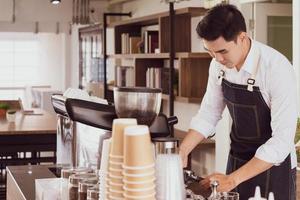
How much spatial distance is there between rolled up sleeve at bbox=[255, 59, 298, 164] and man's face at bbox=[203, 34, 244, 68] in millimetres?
172

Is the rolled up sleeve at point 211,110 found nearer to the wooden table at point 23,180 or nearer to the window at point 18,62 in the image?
the wooden table at point 23,180

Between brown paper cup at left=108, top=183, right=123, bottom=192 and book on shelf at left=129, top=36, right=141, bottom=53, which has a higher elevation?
book on shelf at left=129, top=36, right=141, bottom=53

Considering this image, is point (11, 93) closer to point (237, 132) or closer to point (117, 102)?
point (237, 132)

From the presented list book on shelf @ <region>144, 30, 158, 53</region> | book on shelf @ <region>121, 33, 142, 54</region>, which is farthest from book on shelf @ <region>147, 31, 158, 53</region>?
book on shelf @ <region>121, 33, 142, 54</region>

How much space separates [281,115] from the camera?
2.23 meters

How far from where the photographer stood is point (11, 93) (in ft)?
36.4

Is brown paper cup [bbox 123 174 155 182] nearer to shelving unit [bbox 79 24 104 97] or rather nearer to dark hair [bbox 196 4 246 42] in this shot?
dark hair [bbox 196 4 246 42]

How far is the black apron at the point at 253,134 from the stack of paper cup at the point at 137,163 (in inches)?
46.6

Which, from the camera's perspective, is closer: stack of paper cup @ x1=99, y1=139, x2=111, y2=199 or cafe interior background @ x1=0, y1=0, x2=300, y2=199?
stack of paper cup @ x1=99, y1=139, x2=111, y2=199

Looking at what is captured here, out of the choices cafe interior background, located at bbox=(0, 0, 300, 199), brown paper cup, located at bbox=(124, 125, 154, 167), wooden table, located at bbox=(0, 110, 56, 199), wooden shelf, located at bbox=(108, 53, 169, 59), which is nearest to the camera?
brown paper cup, located at bbox=(124, 125, 154, 167)

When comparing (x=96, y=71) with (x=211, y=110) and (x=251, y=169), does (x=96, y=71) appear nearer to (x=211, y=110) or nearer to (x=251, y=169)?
(x=211, y=110)

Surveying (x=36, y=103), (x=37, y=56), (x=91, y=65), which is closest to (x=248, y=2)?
(x=91, y=65)

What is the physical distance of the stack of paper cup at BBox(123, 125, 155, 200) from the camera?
52.9 inches

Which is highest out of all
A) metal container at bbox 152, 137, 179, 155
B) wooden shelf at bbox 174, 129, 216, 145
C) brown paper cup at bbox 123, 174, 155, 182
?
metal container at bbox 152, 137, 179, 155
